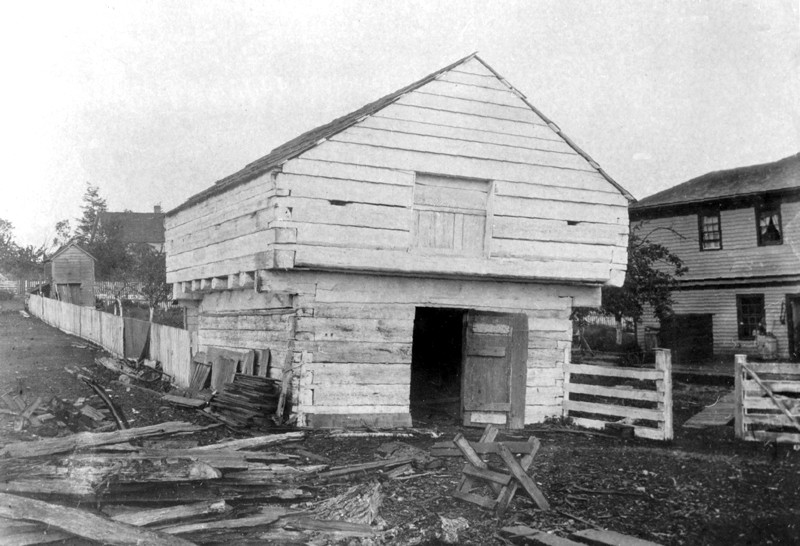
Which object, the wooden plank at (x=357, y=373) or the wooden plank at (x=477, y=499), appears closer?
the wooden plank at (x=477, y=499)

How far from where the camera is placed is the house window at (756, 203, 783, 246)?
2533 cm

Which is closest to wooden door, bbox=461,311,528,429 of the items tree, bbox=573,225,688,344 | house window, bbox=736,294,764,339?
tree, bbox=573,225,688,344

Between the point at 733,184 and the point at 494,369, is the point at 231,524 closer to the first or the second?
the point at 494,369

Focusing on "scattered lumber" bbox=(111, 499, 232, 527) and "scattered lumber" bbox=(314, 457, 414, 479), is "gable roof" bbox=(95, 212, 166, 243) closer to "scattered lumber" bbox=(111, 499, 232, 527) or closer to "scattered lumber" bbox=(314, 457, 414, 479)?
"scattered lumber" bbox=(314, 457, 414, 479)

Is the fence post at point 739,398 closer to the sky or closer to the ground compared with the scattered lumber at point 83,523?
closer to the sky

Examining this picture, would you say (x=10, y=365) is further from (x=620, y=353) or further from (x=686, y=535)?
(x=620, y=353)

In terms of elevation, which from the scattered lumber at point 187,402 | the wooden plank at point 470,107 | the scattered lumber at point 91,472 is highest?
the wooden plank at point 470,107

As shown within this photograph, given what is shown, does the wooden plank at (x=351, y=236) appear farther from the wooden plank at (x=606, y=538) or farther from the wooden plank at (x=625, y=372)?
the wooden plank at (x=606, y=538)

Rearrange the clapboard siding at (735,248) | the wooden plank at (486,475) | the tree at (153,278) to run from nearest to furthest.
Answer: the wooden plank at (486,475) → the clapboard siding at (735,248) → the tree at (153,278)

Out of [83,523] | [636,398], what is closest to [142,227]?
[636,398]

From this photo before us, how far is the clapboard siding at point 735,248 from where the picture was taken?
985 inches

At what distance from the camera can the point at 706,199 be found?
26516mm

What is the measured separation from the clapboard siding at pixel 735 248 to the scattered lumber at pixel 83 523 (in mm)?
21587

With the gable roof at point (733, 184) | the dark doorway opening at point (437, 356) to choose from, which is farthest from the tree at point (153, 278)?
the gable roof at point (733, 184)
